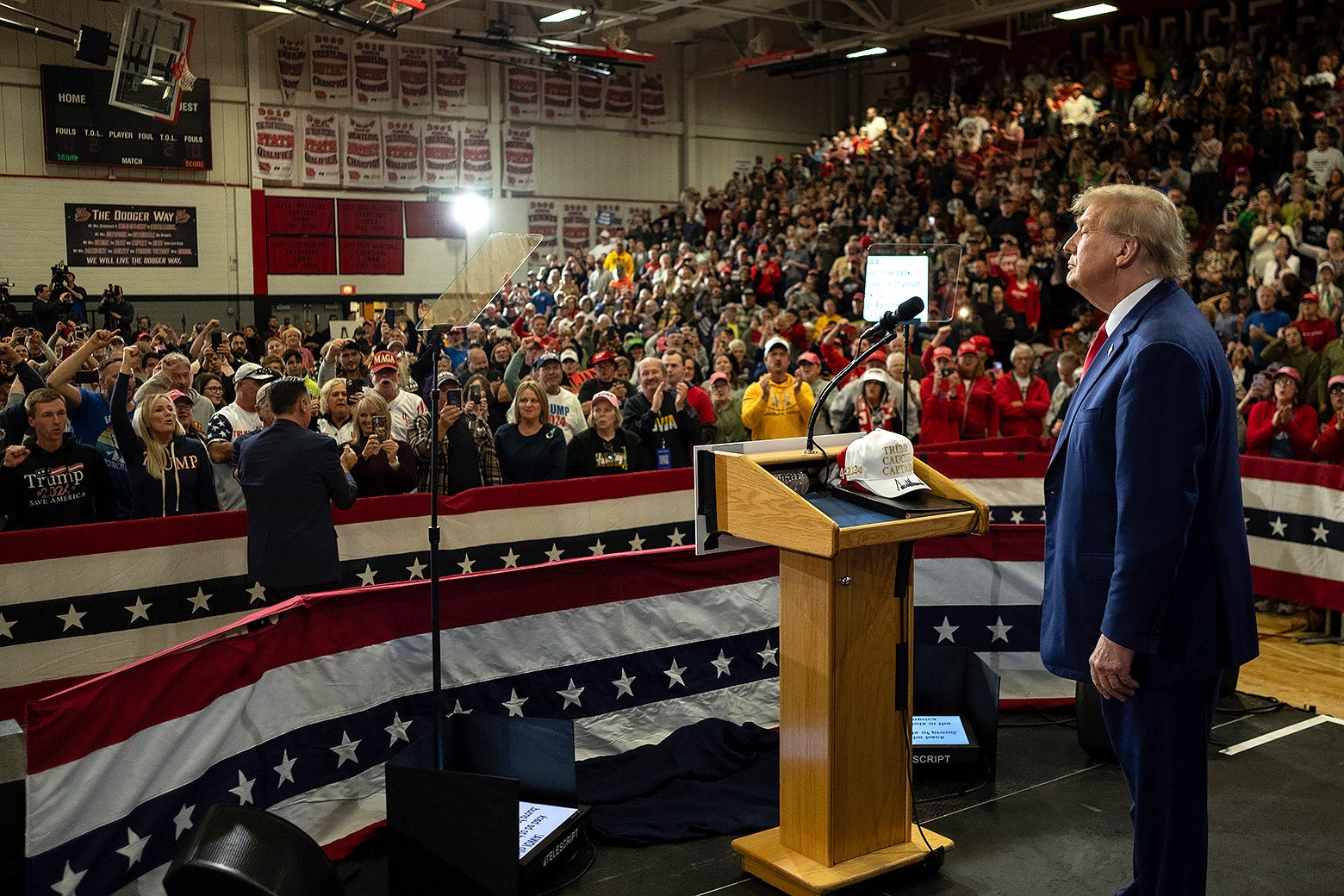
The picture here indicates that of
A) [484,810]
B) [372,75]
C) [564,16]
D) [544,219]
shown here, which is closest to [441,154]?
[372,75]

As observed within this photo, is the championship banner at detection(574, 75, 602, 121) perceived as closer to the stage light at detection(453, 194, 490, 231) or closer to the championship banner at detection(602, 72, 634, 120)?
the championship banner at detection(602, 72, 634, 120)

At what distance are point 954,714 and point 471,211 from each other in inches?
753

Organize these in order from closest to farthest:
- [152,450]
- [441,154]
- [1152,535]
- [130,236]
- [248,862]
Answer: [1152,535]
[248,862]
[152,450]
[130,236]
[441,154]

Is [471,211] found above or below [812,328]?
above

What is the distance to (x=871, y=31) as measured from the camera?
19500 millimetres

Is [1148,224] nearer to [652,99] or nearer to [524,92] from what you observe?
[524,92]

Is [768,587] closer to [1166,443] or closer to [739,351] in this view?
[1166,443]

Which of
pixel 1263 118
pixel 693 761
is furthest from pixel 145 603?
pixel 1263 118

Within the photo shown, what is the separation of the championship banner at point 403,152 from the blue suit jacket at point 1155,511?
2026 centimetres

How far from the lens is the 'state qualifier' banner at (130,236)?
1842 cm

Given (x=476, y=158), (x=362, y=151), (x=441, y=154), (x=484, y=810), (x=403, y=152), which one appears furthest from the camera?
(x=476, y=158)

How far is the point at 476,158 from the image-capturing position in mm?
22312

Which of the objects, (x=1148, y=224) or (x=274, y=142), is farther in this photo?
(x=274, y=142)

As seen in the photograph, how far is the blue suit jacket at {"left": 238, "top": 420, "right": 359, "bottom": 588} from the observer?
16.5 ft
